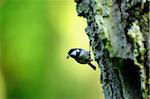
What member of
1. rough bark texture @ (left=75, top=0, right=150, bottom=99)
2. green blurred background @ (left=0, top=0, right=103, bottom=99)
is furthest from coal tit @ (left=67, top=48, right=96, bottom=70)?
green blurred background @ (left=0, top=0, right=103, bottom=99)

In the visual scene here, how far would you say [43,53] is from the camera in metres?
6.85

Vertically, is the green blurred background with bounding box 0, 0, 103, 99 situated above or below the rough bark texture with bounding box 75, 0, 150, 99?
above

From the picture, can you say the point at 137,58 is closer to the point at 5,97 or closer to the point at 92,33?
the point at 92,33

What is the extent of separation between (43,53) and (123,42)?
19.2 ft

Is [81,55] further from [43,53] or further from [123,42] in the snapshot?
[43,53]

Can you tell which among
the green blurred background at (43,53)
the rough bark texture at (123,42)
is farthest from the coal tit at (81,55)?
the green blurred background at (43,53)

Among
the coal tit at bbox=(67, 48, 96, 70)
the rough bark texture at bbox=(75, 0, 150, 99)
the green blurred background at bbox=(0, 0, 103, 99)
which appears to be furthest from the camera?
the green blurred background at bbox=(0, 0, 103, 99)

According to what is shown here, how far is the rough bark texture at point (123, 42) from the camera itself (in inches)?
38.5

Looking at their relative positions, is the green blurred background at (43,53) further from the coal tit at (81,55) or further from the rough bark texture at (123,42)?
the rough bark texture at (123,42)

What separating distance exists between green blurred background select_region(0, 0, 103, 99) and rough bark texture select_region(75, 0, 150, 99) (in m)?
5.16

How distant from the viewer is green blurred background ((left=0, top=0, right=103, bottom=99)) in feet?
21.2

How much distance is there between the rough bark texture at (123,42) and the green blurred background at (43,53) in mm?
5155

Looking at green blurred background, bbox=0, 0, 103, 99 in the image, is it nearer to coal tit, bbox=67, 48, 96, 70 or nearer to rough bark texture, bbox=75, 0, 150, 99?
coal tit, bbox=67, 48, 96, 70

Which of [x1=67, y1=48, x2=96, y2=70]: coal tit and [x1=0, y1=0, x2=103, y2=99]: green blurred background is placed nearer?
[x1=67, y1=48, x2=96, y2=70]: coal tit
